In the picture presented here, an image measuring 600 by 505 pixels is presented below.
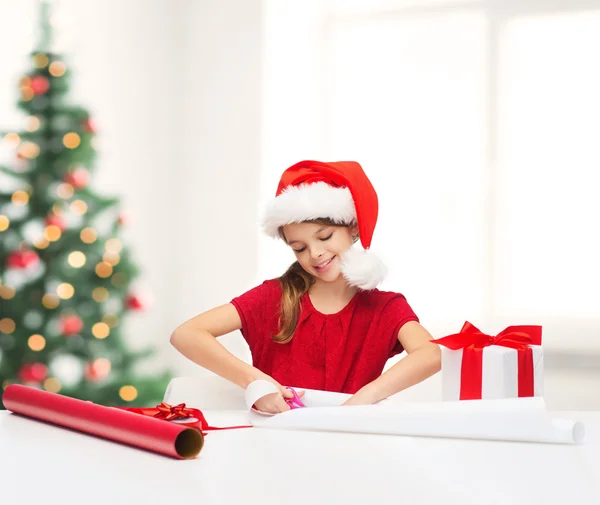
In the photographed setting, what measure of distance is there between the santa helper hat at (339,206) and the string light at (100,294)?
73.7 inches

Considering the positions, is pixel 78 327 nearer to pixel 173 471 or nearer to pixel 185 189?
pixel 185 189

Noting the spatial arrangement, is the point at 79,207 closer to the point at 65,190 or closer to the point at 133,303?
the point at 65,190

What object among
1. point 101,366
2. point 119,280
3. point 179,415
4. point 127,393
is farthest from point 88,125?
point 179,415

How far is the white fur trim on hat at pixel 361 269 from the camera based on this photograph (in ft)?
5.51

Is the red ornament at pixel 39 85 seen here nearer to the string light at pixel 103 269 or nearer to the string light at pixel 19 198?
the string light at pixel 19 198

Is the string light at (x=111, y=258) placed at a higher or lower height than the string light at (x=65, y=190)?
lower

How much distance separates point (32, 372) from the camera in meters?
3.31

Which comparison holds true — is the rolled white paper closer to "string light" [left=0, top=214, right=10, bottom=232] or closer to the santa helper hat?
the santa helper hat

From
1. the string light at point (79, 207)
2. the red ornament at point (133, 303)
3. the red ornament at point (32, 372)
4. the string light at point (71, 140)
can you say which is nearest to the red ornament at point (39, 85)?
the string light at point (71, 140)

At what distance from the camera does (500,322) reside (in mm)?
3654

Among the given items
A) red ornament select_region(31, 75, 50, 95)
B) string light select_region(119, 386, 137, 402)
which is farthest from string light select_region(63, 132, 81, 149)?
string light select_region(119, 386, 137, 402)

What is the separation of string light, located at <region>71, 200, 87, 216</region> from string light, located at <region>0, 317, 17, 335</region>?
0.53m

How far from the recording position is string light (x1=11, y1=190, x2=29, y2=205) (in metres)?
3.33

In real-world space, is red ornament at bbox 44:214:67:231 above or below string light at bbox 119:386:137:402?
above
